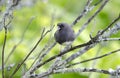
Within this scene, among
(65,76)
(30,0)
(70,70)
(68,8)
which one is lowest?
(70,70)

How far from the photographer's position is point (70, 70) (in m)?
1.37

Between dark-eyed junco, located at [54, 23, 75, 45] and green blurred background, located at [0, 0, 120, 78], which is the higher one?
green blurred background, located at [0, 0, 120, 78]

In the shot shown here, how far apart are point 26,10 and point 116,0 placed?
1018 mm

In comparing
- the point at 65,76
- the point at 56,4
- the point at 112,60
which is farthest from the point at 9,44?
the point at 56,4

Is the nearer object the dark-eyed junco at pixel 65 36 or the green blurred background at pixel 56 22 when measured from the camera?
the dark-eyed junco at pixel 65 36

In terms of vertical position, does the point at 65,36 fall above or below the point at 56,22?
below

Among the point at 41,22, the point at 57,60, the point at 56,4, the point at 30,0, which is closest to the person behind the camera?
the point at 57,60

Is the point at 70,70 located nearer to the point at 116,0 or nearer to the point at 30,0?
the point at 30,0

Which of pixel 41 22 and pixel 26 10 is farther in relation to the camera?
pixel 26 10

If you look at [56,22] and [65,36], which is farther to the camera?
[56,22]

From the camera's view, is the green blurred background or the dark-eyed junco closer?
the dark-eyed junco

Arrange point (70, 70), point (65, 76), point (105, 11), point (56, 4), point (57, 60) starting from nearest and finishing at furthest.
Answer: point (70, 70) < point (57, 60) < point (65, 76) < point (105, 11) < point (56, 4)

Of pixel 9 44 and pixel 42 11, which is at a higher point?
pixel 42 11

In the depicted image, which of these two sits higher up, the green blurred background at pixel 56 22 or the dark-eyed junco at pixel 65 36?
the green blurred background at pixel 56 22
